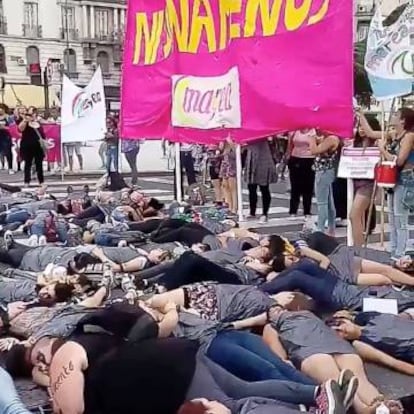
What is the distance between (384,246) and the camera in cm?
948

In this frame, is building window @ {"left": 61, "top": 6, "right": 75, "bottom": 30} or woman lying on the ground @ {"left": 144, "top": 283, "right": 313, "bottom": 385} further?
building window @ {"left": 61, "top": 6, "right": 75, "bottom": 30}

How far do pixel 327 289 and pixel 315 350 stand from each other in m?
1.46

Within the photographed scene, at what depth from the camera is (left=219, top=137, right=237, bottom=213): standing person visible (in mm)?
12219

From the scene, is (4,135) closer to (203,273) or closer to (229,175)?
(229,175)

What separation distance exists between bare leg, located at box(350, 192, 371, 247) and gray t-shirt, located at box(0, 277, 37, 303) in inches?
150

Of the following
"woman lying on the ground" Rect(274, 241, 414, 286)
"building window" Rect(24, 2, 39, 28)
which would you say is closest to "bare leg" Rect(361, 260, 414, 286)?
"woman lying on the ground" Rect(274, 241, 414, 286)

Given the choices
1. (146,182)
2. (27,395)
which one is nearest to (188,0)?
(27,395)

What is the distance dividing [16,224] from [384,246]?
430 centimetres

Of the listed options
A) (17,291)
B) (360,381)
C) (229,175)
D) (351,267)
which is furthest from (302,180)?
(360,381)

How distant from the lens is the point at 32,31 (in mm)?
72625

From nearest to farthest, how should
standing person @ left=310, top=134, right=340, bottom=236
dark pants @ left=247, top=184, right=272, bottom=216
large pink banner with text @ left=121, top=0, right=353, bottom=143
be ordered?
large pink banner with text @ left=121, top=0, right=353, bottom=143, standing person @ left=310, top=134, right=340, bottom=236, dark pants @ left=247, top=184, right=272, bottom=216

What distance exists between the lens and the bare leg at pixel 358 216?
8.89 m

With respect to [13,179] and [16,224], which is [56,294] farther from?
[13,179]

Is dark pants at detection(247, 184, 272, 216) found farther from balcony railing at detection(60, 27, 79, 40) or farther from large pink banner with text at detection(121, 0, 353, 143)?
balcony railing at detection(60, 27, 79, 40)
